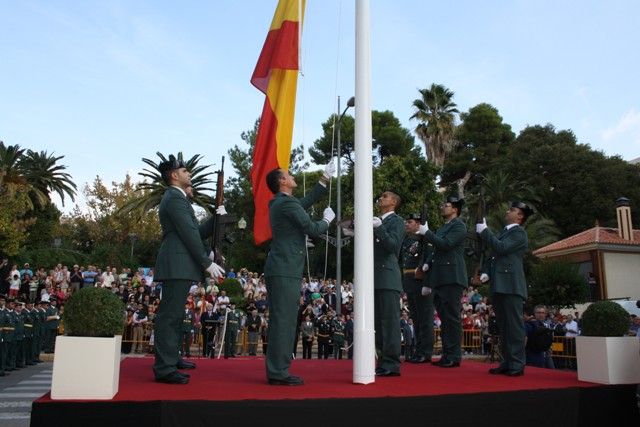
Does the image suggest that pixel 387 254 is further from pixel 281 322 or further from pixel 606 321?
pixel 606 321

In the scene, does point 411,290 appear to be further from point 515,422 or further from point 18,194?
point 18,194

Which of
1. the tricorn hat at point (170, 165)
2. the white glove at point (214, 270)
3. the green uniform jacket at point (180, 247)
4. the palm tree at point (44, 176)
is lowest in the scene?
the white glove at point (214, 270)

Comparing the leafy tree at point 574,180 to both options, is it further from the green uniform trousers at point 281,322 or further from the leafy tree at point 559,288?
the green uniform trousers at point 281,322

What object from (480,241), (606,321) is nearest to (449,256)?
(480,241)

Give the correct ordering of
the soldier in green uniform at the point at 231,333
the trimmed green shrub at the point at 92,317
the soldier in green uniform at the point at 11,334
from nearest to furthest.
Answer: the trimmed green shrub at the point at 92,317 < the soldier in green uniform at the point at 11,334 < the soldier in green uniform at the point at 231,333

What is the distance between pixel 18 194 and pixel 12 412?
98.3 feet

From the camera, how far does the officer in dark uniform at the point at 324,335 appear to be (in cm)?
1856

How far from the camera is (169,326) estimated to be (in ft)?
18.5

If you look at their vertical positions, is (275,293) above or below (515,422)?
above

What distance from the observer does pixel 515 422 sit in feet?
17.1

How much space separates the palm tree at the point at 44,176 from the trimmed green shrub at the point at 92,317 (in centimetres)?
4365

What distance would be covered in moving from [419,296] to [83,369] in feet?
17.5

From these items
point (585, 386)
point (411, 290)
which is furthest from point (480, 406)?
point (411, 290)

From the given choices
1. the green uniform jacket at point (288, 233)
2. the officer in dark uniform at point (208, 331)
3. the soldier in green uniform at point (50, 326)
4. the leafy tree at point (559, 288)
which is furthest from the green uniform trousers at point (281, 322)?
the leafy tree at point (559, 288)
